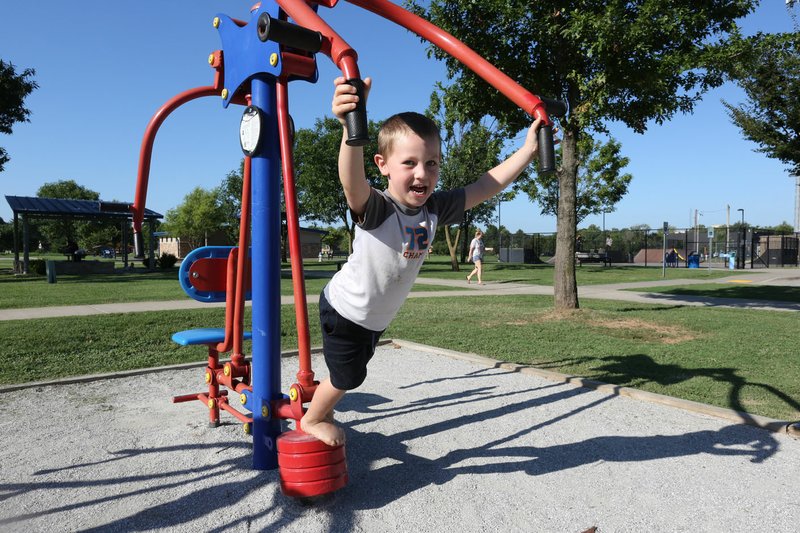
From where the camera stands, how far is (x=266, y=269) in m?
2.94

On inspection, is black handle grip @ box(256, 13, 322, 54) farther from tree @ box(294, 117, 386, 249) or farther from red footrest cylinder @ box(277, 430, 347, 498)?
tree @ box(294, 117, 386, 249)

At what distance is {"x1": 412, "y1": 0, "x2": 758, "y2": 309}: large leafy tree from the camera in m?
7.25

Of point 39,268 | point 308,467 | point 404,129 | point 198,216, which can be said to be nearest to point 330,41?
point 404,129

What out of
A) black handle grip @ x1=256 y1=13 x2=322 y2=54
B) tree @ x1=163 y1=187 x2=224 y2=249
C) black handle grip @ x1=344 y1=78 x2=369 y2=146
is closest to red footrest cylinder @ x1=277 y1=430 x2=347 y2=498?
black handle grip @ x1=344 y1=78 x2=369 y2=146

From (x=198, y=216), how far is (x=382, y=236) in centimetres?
5013

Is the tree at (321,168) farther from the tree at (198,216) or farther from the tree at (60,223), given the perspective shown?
the tree at (60,223)

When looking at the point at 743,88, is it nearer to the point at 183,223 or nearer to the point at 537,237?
the point at 537,237

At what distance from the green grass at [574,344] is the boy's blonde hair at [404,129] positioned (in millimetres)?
3450

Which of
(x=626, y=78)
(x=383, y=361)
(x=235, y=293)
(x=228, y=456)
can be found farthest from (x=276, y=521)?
(x=626, y=78)

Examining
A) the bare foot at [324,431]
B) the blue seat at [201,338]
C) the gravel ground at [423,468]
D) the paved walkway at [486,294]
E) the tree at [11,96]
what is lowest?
the gravel ground at [423,468]

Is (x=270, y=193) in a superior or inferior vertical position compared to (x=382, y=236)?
superior

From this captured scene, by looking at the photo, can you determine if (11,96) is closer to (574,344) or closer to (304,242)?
(574,344)

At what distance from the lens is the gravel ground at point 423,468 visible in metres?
2.48

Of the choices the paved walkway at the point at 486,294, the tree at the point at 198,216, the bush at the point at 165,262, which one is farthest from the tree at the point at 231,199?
the paved walkway at the point at 486,294
